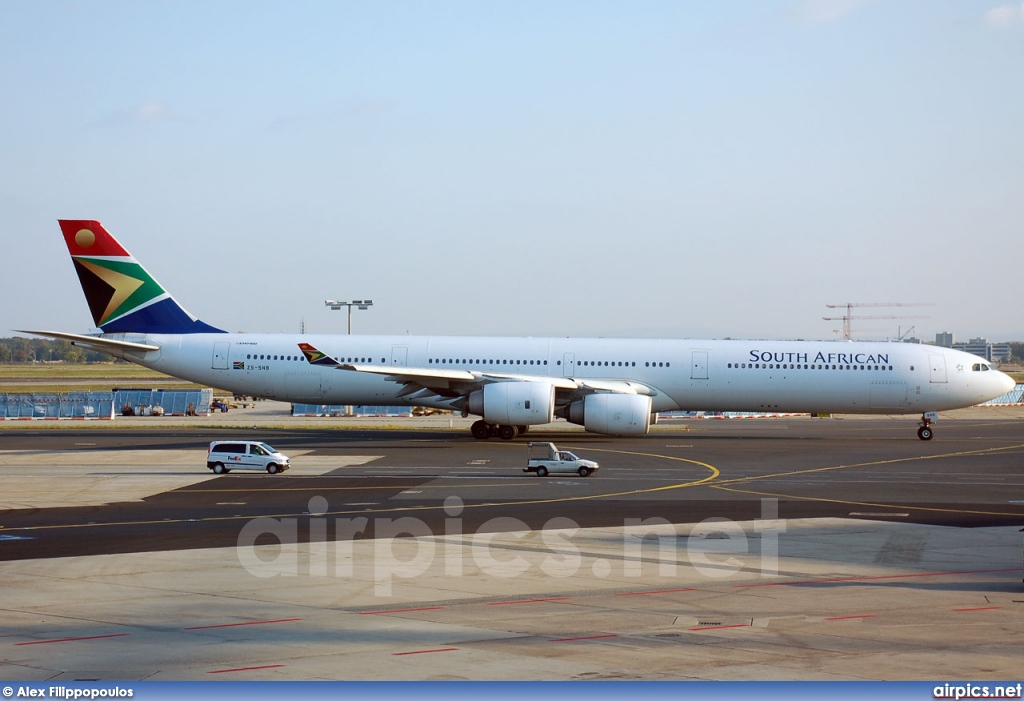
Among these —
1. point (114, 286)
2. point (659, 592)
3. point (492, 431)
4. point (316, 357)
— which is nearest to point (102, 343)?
point (114, 286)

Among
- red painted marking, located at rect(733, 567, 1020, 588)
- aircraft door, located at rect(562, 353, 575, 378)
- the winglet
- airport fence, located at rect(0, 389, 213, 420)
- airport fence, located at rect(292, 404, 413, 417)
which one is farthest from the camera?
airport fence, located at rect(292, 404, 413, 417)

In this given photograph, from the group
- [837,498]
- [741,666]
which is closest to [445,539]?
[741,666]

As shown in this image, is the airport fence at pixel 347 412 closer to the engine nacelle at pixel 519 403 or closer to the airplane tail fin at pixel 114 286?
the airplane tail fin at pixel 114 286

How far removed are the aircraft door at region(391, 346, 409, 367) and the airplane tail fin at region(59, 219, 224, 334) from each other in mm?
11223

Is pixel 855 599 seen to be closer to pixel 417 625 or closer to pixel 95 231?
pixel 417 625

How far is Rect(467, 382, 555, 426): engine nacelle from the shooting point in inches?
1956

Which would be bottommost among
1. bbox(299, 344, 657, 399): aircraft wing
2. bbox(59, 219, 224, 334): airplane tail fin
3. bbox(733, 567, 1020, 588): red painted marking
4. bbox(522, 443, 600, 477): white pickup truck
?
bbox(522, 443, 600, 477): white pickup truck

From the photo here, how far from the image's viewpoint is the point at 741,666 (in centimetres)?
1282

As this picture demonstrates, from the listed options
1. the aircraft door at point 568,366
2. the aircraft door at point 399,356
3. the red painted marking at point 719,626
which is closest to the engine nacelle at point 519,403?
the aircraft door at point 568,366

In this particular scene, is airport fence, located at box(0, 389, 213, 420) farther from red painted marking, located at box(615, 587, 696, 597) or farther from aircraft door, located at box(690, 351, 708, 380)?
red painted marking, located at box(615, 587, 696, 597)

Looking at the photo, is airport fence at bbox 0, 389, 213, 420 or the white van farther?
airport fence at bbox 0, 389, 213, 420

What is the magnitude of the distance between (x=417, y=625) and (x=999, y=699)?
8.23m

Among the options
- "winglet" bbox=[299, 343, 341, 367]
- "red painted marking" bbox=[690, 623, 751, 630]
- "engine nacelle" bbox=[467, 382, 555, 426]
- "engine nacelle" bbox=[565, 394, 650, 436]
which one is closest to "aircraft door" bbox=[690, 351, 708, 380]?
"engine nacelle" bbox=[565, 394, 650, 436]

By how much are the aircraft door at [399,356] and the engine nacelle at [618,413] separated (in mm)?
10046
